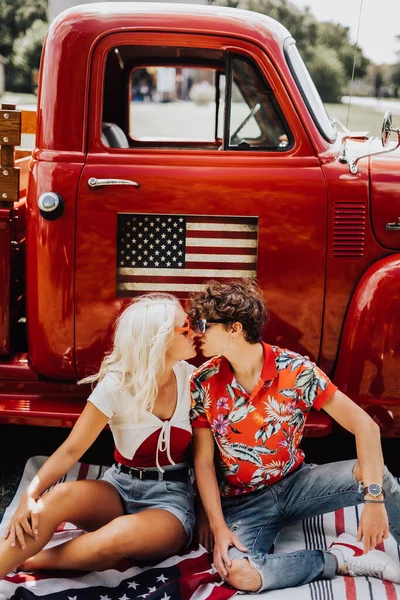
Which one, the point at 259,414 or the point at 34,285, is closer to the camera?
the point at 259,414

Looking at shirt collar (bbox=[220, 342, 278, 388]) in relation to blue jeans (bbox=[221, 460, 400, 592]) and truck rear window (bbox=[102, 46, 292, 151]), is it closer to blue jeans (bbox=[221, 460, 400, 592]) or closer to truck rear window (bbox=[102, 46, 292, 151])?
blue jeans (bbox=[221, 460, 400, 592])

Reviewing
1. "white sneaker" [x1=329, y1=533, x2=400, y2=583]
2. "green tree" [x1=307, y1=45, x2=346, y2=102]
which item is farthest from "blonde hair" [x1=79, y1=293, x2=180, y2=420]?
"green tree" [x1=307, y1=45, x2=346, y2=102]

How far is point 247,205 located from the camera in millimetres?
2688

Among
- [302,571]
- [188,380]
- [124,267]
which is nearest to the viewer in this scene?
[302,571]

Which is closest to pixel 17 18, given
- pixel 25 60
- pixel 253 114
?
pixel 25 60

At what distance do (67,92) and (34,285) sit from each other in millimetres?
750

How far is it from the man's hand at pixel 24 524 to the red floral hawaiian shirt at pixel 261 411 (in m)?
0.62

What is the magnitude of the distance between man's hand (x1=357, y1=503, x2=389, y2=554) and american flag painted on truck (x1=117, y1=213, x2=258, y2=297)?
3.19 ft

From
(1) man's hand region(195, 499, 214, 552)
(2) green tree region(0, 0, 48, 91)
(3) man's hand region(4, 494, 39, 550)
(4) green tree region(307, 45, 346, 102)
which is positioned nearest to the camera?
(3) man's hand region(4, 494, 39, 550)

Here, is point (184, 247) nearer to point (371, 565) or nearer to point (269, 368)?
point (269, 368)

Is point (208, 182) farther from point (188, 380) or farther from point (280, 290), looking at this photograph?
point (188, 380)

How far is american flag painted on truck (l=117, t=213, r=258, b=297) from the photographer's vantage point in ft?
8.84

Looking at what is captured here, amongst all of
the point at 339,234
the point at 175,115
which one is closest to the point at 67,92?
the point at 339,234

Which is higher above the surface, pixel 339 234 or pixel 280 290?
pixel 339 234
